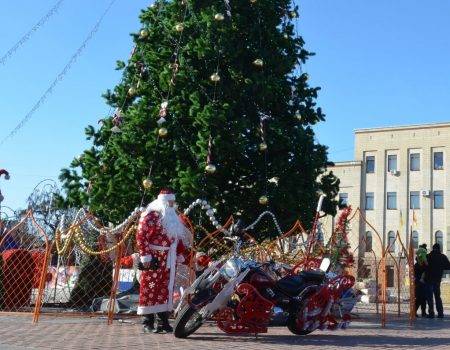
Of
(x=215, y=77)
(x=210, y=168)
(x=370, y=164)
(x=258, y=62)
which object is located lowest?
(x=210, y=168)

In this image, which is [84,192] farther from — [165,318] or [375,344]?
[375,344]

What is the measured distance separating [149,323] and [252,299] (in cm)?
156

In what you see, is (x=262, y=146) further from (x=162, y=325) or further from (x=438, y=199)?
(x=438, y=199)

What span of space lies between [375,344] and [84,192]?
8.74 meters

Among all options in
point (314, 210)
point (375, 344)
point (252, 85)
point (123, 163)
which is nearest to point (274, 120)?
point (252, 85)

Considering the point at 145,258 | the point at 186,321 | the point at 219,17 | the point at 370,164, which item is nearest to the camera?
the point at 186,321

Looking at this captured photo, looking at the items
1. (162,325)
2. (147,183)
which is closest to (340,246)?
(147,183)

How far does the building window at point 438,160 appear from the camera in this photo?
165 ft

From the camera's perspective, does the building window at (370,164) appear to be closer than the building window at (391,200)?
No

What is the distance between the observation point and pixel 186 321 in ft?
25.4

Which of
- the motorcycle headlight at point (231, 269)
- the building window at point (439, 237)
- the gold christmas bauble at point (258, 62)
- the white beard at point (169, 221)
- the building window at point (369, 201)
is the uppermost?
the building window at point (369, 201)

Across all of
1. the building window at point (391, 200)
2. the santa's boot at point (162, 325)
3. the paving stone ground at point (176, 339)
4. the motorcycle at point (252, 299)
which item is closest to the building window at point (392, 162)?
the building window at point (391, 200)

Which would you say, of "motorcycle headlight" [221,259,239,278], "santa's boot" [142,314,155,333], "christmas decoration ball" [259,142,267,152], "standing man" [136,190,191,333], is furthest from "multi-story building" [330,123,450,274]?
"motorcycle headlight" [221,259,239,278]

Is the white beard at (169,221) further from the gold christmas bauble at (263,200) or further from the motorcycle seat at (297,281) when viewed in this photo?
the gold christmas bauble at (263,200)
